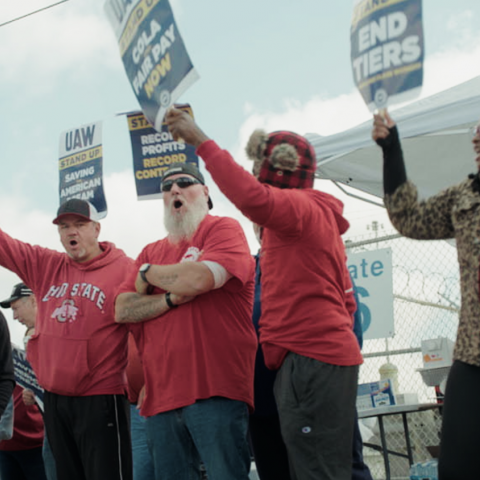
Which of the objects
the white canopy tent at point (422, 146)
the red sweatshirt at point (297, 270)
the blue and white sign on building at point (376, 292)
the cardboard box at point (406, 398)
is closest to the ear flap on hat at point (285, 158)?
the red sweatshirt at point (297, 270)

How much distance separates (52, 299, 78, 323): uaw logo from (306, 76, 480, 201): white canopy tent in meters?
2.59

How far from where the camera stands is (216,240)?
3500mm

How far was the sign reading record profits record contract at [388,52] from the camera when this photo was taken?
2.59 metres

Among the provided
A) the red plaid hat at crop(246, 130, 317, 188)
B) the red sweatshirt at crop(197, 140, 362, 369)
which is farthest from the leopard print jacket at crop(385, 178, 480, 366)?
the red plaid hat at crop(246, 130, 317, 188)

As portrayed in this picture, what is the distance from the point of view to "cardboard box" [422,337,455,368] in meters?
5.29

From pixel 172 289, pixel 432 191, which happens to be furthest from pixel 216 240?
pixel 432 191

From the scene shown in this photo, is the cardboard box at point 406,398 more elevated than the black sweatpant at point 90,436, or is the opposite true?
the black sweatpant at point 90,436

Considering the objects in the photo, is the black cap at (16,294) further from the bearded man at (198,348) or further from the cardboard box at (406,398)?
the cardboard box at (406,398)

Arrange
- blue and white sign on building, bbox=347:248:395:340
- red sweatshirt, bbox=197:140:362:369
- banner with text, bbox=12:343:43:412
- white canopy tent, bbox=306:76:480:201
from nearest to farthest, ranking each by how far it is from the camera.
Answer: red sweatshirt, bbox=197:140:362:369, banner with text, bbox=12:343:43:412, white canopy tent, bbox=306:76:480:201, blue and white sign on building, bbox=347:248:395:340

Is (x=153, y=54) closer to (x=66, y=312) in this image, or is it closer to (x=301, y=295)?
(x=301, y=295)

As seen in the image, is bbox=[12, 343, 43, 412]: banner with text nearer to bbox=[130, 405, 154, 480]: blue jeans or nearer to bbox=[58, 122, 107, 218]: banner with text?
bbox=[130, 405, 154, 480]: blue jeans

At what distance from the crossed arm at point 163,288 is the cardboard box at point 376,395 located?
2.14 metres

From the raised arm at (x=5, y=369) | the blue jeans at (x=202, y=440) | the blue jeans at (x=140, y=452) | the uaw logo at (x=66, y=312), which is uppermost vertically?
the uaw logo at (x=66, y=312)

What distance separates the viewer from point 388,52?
264 cm
